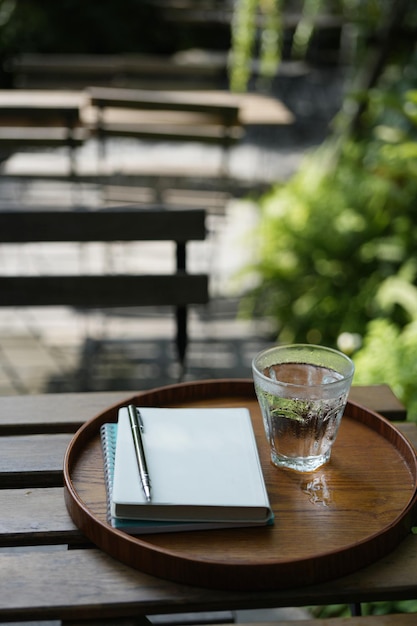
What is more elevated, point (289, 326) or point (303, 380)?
point (303, 380)

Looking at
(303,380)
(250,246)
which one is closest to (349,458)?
(303,380)

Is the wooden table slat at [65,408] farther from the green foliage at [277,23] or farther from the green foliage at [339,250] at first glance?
the green foliage at [277,23]

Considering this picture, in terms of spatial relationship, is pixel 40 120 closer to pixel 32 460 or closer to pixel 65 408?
pixel 65 408

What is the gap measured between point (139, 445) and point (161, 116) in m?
2.83

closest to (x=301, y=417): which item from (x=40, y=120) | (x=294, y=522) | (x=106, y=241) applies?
(x=294, y=522)

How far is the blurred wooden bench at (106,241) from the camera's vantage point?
1.99 meters

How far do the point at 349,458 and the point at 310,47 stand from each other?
23.1ft

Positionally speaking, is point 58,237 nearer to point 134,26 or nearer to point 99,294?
point 99,294

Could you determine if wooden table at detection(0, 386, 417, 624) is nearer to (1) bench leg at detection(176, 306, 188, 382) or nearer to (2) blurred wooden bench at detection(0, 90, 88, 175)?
(1) bench leg at detection(176, 306, 188, 382)

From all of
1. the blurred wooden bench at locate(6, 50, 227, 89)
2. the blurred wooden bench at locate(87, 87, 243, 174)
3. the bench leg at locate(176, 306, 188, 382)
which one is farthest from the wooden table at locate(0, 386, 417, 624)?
the blurred wooden bench at locate(6, 50, 227, 89)

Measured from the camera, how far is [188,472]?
100cm

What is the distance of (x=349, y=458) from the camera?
1.10m

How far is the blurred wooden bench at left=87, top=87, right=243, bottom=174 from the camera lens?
2863 mm

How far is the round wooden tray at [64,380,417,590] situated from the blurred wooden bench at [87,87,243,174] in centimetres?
189
